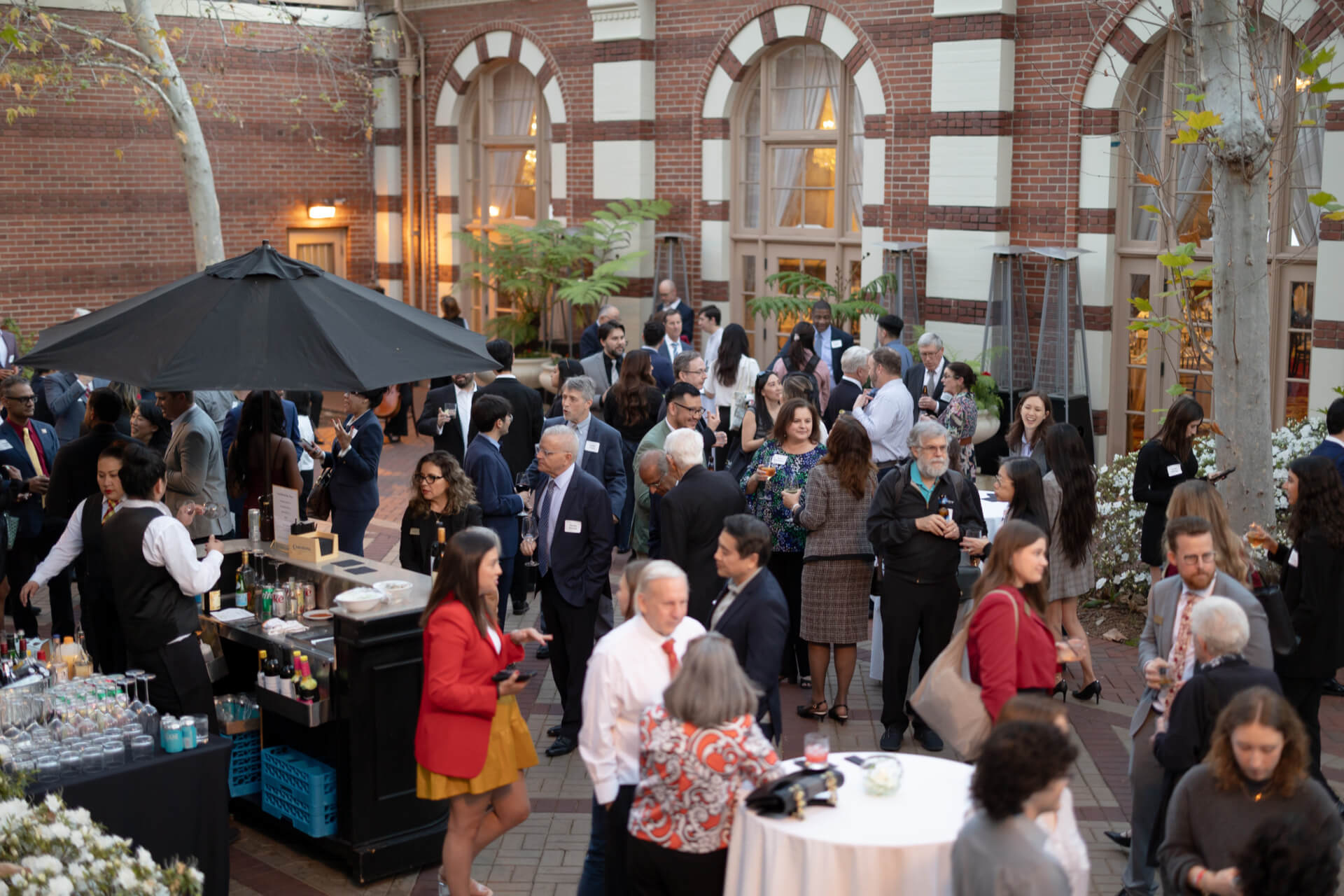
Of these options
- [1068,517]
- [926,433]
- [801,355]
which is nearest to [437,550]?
[926,433]

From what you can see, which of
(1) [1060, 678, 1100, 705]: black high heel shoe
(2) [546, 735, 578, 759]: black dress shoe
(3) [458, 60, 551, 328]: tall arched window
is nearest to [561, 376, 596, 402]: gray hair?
(2) [546, 735, 578, 759]: black dress shoe

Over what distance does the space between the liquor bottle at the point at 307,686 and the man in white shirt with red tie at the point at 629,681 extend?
1710 mm

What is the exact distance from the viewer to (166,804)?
5.31 m

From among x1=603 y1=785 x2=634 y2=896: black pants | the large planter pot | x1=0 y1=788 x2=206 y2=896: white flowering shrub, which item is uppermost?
the large planter pot

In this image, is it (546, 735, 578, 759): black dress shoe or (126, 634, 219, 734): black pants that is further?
(546, 735, 578, 759): black dress shoe

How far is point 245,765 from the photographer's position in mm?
6492

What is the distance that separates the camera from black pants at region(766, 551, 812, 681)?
25.6ft

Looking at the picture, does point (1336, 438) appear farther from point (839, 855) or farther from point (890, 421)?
point (839, 855)

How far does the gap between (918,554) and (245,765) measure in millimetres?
3454

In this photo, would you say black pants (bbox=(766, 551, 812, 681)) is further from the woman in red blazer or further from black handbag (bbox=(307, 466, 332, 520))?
black handbag (bbox=(307, 466, 332, 520))

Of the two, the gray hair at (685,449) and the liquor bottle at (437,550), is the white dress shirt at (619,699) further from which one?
the liquor bottle at (437,550)

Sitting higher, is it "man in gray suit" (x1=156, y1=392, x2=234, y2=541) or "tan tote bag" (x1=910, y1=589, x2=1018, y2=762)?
"man in gray suit" (x1=156, y1=392, x2=234, y2=541)

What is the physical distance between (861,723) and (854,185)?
8713mm

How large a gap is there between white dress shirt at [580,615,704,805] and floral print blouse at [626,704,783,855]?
33 cm
